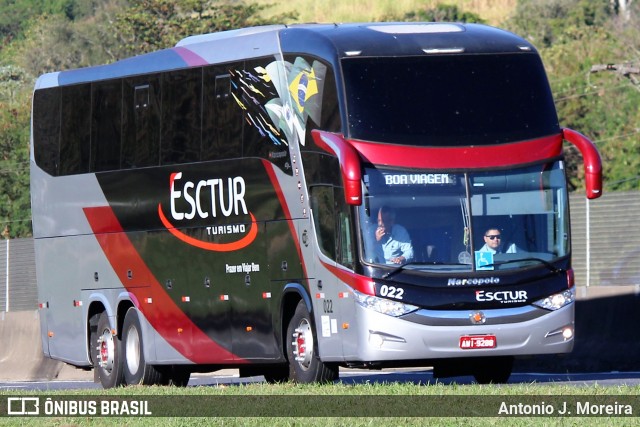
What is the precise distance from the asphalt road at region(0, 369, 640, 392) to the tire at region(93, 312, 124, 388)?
390 millimetres

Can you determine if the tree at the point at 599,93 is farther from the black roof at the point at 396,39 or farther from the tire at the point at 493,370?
the black roof at the point at 396,39

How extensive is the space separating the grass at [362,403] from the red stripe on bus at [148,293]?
398 cm

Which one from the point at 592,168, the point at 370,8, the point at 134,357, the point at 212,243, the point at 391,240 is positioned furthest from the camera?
the point at 370,8

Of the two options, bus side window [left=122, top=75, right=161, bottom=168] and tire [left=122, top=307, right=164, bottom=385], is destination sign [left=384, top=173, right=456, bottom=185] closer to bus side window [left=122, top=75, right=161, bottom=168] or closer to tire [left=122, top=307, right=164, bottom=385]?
bus side window [left=122, top=75, right=161, bottom=168]

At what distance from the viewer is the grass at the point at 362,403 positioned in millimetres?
12906

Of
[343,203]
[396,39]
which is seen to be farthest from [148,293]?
[396,39]

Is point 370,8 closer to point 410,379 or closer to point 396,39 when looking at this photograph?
point 410,379

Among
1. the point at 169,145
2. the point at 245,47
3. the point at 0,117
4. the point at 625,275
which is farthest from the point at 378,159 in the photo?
the point at 0,117

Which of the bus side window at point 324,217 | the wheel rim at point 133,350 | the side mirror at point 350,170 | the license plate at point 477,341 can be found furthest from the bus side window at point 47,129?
the license plate at point 477,341

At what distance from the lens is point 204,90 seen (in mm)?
21562

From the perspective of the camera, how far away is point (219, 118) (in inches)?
829

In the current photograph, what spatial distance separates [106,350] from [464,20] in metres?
60.4

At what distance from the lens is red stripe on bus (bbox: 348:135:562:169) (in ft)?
59.0

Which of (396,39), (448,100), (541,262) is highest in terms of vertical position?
(396,39)
